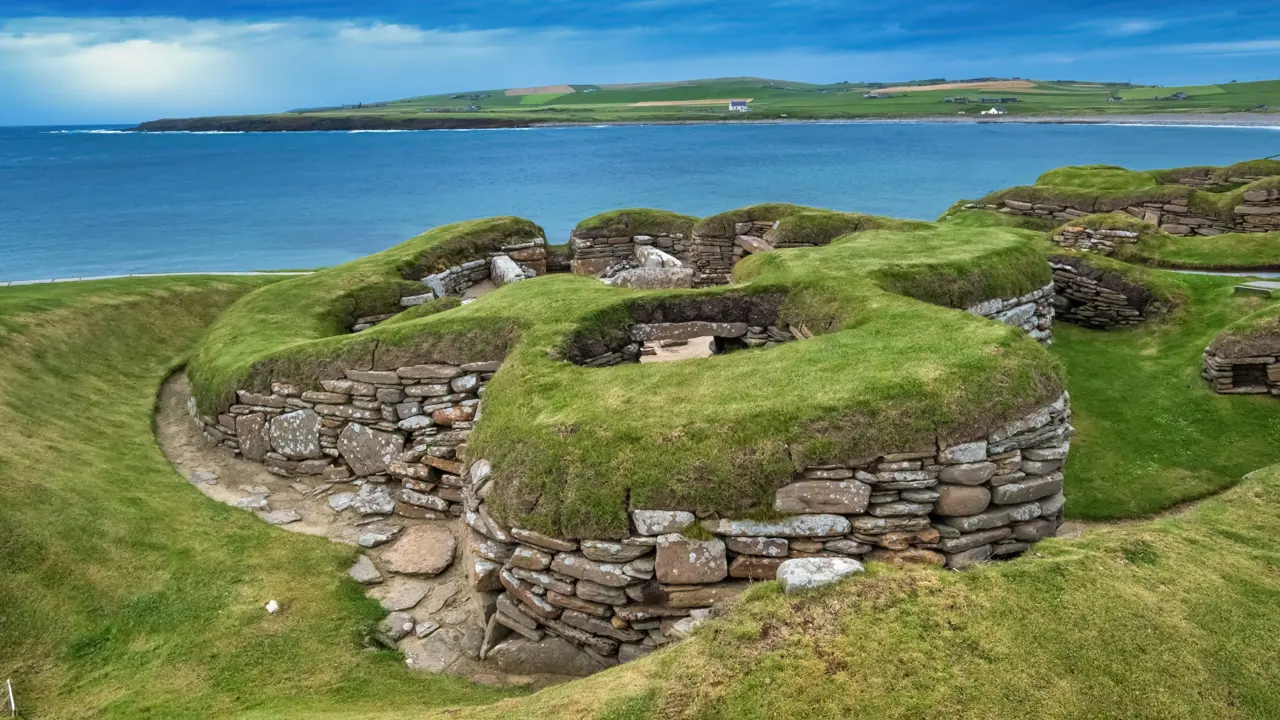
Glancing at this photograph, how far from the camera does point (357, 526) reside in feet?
37.0

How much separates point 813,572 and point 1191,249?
64.5ft

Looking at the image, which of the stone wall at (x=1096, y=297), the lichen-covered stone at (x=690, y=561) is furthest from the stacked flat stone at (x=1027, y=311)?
the lichen-covered stone at (x=690, y=561)

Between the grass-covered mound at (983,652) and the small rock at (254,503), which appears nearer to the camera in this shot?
the grass-covered mound at (983,652)

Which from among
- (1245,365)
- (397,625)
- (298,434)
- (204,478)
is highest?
(1245,365)

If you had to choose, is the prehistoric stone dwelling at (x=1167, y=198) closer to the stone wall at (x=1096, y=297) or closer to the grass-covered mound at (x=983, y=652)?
the stone wall at (x=1096, y=297)

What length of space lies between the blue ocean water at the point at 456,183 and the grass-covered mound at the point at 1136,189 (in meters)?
27.7

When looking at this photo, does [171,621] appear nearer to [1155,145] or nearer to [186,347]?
[186,347]

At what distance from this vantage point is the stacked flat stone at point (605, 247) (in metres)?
24.1

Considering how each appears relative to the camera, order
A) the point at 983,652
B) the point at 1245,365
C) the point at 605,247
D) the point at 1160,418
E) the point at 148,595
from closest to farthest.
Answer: the point at 983,652, the point at 148,595, the point at 1160,418, the point at 1245,365, the point at 605,247

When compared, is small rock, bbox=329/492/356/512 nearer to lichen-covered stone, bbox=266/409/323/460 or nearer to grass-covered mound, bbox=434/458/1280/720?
lichen-covered stone, bbox=266/409/323/460

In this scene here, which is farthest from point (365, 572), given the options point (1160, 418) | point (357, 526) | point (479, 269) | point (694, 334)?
point (479, 269)

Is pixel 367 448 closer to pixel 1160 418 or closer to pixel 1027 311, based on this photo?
pixel 1027 311

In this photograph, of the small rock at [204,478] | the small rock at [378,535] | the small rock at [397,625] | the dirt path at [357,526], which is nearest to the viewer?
the dirt path at [357,526]

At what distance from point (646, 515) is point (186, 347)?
619 inches
